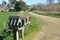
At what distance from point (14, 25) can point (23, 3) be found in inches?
1798

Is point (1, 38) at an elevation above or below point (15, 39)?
below

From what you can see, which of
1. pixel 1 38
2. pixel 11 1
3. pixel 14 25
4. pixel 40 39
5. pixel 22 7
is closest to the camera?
pixel 14 25

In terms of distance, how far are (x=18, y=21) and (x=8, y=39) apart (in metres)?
2.16

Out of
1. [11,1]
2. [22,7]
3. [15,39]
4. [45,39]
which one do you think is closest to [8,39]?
[45,39]

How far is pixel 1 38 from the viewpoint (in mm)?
6750

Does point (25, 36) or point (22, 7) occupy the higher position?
point (25, 36)

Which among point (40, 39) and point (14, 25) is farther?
point (40, 39)

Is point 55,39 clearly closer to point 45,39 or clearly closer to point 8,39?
point 45,39

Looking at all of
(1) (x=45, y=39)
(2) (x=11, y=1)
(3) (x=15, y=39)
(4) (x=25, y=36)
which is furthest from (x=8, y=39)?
(2) (x=11, y=1)

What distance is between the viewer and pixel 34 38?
7438 mm

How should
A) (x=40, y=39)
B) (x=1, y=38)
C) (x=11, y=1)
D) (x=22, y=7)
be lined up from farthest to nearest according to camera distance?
(x=11, y=1) → (x=22, y=7) → (x=40, y=39) → (x=1, y=38)

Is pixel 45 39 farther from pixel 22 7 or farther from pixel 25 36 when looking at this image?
pixel 22 7

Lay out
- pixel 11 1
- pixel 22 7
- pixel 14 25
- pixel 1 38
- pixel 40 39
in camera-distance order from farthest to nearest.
→ pixel 11 1
pixel 22 7
pixel 40 39
pixel 1 38
pixel 14 25

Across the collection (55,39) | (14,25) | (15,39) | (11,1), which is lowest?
(11,1)
